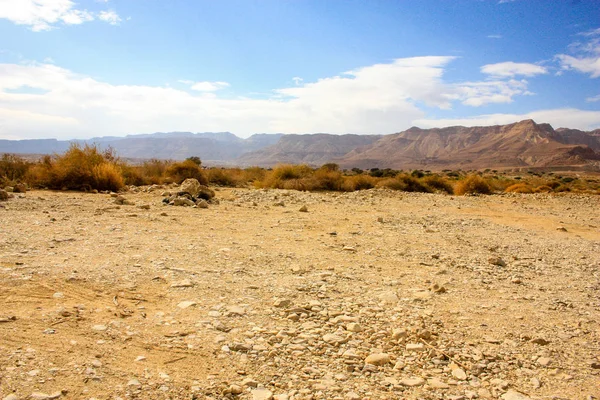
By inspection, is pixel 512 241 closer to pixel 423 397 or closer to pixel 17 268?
pixel 423 397

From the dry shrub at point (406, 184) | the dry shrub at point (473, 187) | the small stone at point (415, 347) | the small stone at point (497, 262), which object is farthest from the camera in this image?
the dry shrub at point (406, 184)

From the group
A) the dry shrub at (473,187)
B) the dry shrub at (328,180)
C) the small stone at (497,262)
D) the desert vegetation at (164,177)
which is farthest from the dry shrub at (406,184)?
the small stone at (497,262)

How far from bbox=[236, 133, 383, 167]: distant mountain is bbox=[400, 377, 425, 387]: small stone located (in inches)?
5300

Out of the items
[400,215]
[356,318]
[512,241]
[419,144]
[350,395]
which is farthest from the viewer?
[419,144]

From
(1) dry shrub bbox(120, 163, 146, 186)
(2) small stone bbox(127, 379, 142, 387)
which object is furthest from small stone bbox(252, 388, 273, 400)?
(1) dry shrub bbox(120, 163, 146, 186)

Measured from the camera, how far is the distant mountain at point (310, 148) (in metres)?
145

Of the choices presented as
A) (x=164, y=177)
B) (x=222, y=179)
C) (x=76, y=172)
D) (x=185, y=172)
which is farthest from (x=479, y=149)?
(x=76, y=172)

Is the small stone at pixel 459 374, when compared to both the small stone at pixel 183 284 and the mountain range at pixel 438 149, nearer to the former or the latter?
the small stone at pixel 183 284

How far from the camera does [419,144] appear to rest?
447 feet

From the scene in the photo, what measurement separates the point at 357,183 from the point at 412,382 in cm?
1991

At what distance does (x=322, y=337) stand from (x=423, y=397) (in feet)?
3.51

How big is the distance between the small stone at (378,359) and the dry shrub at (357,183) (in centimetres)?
1844

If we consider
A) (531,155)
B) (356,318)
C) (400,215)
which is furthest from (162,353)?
(531,155)

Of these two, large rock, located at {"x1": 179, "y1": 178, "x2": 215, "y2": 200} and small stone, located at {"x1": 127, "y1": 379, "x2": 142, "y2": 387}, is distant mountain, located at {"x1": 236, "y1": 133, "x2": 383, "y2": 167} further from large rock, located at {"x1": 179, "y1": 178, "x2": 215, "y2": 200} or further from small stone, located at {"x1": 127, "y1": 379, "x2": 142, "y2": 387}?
small stone, located at {"x1": 127, "y1": 379, "x2": 142, "y2": 387}
